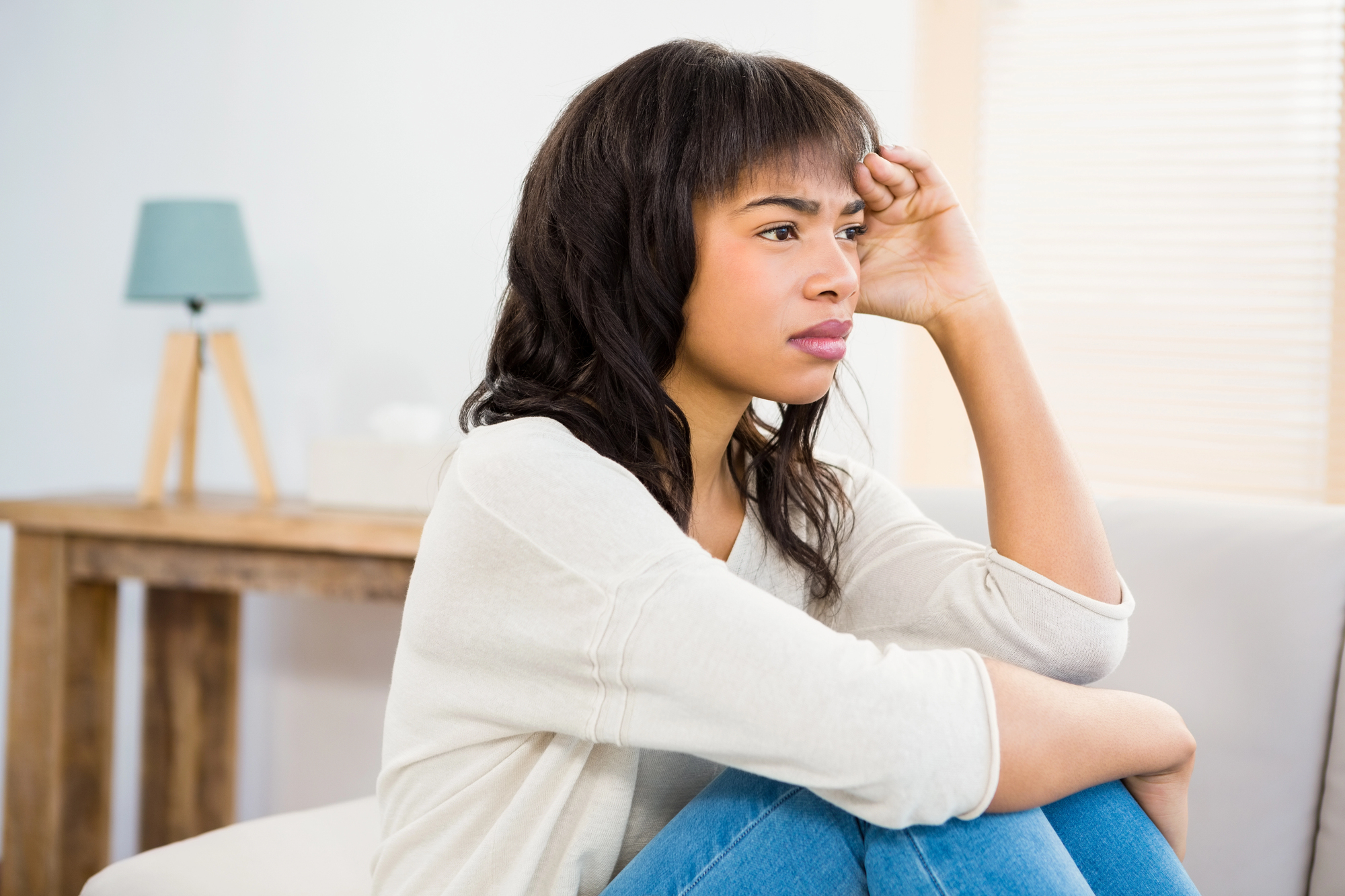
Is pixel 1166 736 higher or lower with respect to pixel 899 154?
lower

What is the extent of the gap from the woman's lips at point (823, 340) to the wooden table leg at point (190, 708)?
5.48 ft

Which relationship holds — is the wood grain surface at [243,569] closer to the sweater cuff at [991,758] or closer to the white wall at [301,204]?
the white wall at [301,204]

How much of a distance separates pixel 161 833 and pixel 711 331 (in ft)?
6.28

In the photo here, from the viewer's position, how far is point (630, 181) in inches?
37.6

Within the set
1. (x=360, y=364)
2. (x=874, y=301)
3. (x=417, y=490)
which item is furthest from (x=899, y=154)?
(x=360, y=364)

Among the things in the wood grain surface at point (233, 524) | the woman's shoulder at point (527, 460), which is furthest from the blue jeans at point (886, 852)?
the wood grain surface at point (233, 524)

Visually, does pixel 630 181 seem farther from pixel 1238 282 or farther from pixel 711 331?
pixel 1238 282

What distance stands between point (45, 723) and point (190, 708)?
1.24 ft

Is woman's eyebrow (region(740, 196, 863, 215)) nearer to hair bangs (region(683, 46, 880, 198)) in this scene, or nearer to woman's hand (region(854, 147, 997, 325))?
hair bangs (region(683, 46, 880, 198))

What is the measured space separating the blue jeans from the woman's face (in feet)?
1.10

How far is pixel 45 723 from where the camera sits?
1911mm

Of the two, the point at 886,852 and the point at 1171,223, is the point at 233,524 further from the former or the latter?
the point at 1171,223

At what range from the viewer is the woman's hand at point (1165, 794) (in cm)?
94

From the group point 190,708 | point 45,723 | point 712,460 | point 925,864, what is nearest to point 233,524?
point 45,723
